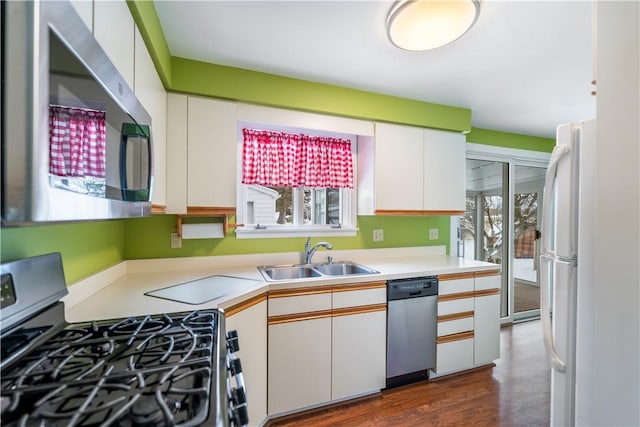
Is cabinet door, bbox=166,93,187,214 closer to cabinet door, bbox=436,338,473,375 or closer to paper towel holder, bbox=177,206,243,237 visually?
paper towel holder, bbox=177,206,243,237

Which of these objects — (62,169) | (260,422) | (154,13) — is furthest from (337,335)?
(154,13)

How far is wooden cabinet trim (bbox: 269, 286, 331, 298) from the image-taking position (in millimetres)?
1765

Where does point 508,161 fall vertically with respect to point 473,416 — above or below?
above

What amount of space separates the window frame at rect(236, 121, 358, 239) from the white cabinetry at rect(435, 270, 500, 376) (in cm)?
96

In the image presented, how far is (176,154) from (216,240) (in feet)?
2.33

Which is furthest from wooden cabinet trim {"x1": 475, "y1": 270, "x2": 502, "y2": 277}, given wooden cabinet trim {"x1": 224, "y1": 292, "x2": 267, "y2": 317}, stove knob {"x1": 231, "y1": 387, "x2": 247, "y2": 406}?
stove knob {"x1": 231, "y1": 387, "x2": 247, "y2": 406}

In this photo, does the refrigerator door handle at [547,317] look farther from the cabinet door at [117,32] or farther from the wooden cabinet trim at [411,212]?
the cabinet door at [117,32]

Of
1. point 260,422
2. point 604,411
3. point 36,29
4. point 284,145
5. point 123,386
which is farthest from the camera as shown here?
point 284,145

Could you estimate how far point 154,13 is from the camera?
145 centimetres

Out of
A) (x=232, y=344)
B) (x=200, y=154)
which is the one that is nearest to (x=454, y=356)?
(x=232, y=344)

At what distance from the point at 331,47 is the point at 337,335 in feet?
6.17

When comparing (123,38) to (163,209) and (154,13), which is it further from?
(163,209)

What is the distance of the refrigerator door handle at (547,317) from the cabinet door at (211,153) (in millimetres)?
1833

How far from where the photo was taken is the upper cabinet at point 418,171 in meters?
2.49
